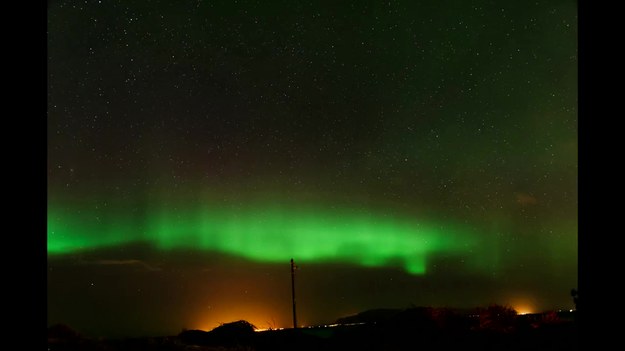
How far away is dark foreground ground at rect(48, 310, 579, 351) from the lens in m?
8.97

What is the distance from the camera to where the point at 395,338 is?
1026cm

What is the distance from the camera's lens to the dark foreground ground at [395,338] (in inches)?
353
